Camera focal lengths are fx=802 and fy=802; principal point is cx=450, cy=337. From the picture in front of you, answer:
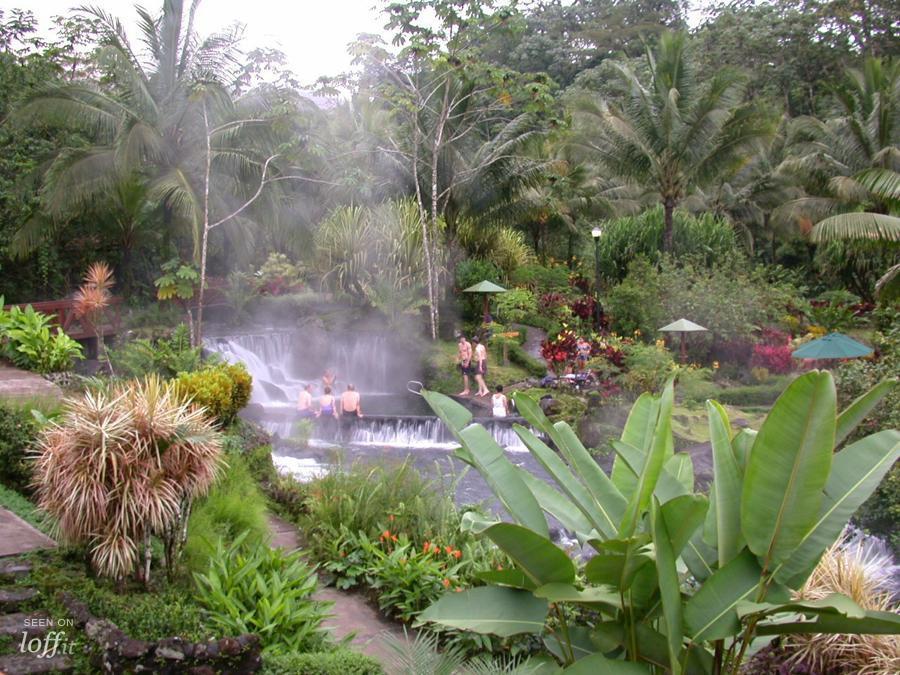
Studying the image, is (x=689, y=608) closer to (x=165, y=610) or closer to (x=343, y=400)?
(x=165, y=610)

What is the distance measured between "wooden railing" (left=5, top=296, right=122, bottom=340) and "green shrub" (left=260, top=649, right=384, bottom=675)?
1264cm

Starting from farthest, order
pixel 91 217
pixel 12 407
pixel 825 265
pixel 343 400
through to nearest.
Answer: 1. pixel 825 265
2. pixel 91 217
3. pixel 343 400
4. pixel 12 407

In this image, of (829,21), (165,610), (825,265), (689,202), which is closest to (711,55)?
(829,21)

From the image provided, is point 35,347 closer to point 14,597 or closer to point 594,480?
point 14,597

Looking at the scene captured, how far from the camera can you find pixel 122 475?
16.8 feet

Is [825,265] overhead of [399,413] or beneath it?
overhead

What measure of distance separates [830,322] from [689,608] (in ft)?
66.3

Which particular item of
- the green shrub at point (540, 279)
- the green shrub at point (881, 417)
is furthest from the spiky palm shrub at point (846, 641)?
the green shrub at point (540, 279)

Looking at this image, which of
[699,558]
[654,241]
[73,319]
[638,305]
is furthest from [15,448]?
[654,241]

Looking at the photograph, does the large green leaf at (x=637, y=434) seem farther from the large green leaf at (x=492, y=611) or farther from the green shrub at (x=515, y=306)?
the green shrub at (x=515, y=306)

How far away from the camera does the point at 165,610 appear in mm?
4648

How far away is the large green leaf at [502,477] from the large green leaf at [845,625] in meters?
0.95

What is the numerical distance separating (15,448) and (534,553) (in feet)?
20.9

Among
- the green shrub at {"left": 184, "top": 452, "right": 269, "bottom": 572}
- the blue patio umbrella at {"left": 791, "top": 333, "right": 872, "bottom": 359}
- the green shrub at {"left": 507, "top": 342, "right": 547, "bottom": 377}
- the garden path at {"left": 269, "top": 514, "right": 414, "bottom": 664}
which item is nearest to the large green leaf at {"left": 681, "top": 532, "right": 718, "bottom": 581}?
the garden path at {"left": 269, "top": 514, "right": 414, "bottom": 664}
